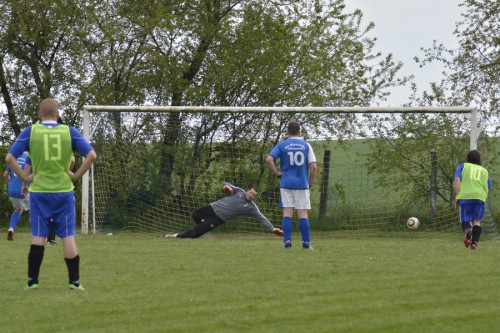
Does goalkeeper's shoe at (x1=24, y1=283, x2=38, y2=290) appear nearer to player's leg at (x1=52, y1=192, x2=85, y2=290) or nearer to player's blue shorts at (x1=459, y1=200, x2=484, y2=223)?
player's leg at (x1=52, y1=192, x2=85, y2=290)

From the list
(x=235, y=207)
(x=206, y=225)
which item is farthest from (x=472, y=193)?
(x=206, y=225)

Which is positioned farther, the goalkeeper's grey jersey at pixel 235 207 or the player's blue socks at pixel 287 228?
the goalkeeper's grey jersey at pixel 235 207

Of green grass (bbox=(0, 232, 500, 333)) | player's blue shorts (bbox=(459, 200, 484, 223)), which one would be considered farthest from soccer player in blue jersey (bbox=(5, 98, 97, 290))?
player's blue shorts (bbox=(459, 200, 484, 223))

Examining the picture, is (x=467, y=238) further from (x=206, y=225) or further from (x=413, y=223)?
(x=206, y=225)

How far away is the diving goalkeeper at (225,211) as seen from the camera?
18125 millimetres

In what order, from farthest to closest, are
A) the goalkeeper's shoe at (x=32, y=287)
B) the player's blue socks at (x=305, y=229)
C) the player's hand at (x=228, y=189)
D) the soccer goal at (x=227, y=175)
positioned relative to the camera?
the soccer goal at (x=227, y=175)
the player's hand at (x=228, y=189)
the player's blue socks at (x=305, y=229)
the goalkeeper's shoe at (x=32, y=287)

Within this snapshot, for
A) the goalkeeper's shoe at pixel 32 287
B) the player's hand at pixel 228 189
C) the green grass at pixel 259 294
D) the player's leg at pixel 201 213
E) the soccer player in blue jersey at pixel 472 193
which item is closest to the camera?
the green grass at pixel 259 294

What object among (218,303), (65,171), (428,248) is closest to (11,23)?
(428,248)

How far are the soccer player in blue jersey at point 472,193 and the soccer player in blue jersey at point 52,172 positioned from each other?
8.00 meters

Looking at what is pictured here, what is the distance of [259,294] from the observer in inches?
308

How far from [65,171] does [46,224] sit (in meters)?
0.50

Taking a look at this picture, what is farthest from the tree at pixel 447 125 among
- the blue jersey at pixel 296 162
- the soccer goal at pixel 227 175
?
the blue jersey at pixel 296 162

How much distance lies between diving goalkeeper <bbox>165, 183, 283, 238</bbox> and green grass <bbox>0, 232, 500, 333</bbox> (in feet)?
18.9

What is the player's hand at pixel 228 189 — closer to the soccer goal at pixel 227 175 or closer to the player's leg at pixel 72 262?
the soccer goal at pixel 227 175
